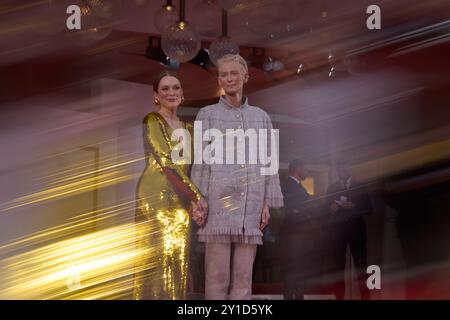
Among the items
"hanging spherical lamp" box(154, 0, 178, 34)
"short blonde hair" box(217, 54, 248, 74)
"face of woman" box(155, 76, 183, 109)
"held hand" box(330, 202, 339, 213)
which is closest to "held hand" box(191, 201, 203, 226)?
"face of woman" box(155, 76, 183, 109)

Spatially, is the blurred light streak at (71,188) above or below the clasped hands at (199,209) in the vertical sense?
above

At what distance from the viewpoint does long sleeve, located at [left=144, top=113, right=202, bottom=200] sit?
3.77 meters

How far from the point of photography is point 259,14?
425cm

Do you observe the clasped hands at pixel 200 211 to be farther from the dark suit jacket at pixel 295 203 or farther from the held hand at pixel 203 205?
A: the dark suit jacket at pixel 295 203

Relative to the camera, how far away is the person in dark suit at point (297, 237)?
4.15 meters

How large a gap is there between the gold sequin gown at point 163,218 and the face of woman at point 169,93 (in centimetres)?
10

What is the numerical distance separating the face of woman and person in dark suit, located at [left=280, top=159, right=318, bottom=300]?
2.37 ft

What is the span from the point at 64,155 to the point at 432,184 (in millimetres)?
2125

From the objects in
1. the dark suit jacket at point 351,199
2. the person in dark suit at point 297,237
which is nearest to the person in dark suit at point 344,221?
the dark suit jacket at point 351,199

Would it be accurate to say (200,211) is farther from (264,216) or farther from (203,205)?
(264,216)

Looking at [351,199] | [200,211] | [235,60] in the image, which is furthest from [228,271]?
[235,60]

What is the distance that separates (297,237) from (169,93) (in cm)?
110
